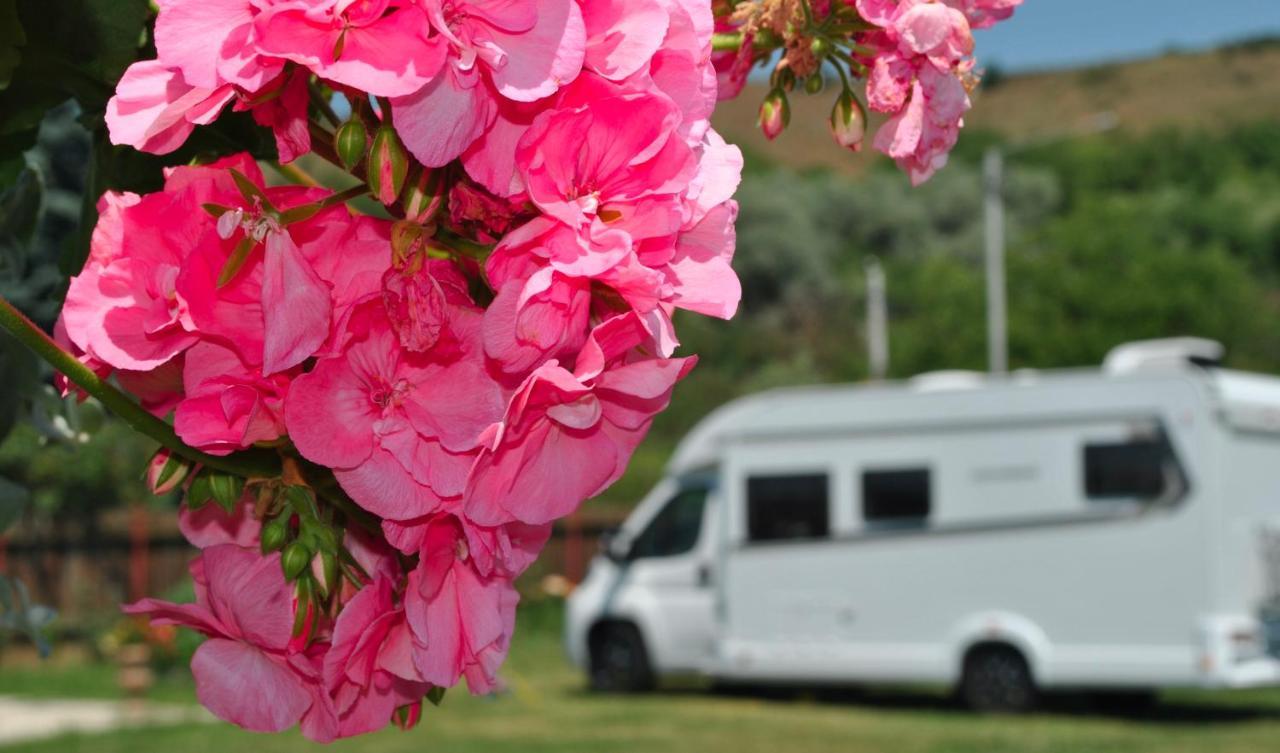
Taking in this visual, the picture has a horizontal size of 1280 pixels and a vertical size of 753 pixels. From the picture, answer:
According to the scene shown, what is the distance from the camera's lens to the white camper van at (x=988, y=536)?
49.2ft

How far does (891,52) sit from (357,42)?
1.41 feet

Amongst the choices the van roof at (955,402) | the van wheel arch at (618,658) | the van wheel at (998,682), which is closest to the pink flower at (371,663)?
the van roof at (955,402)

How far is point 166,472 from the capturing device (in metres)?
1.11

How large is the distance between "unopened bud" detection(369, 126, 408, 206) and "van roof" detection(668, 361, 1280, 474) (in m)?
14.8

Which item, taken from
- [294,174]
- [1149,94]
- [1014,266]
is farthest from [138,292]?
[1149,94]

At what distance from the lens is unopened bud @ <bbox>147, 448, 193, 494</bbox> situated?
3.64ft

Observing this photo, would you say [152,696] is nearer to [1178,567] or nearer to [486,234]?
[1178,567]

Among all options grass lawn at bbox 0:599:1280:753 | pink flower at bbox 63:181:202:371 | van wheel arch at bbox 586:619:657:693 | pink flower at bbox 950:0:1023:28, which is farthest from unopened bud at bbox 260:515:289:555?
van wheel arch at bbox 586:619:657:693

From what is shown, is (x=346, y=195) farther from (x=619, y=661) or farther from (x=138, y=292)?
(x=619, y=661)

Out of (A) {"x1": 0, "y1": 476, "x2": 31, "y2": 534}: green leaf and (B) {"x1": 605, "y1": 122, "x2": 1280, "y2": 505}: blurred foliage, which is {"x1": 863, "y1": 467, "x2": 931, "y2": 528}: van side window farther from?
(B) {"x1": 605, "y1": 122, "x2": 1280, "y2": 505}: blurred foliage

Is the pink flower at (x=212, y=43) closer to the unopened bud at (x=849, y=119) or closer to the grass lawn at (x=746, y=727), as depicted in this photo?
the unopened bud at (x=849, y=119)

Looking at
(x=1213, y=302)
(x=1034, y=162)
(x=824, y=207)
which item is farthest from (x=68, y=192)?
(x=1034, y=162)

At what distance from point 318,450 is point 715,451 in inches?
667

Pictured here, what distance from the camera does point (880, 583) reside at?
54.0ft
